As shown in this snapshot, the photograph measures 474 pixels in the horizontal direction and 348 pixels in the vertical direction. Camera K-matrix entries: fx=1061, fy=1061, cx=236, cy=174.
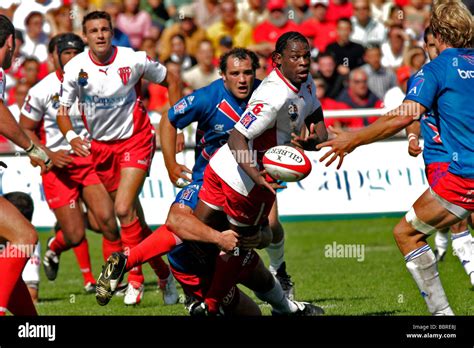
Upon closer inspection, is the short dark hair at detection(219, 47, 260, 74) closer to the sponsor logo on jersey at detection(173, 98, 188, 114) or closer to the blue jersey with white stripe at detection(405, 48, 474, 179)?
the sponsor logo on jersey at detection(173, 98, 188, 114)

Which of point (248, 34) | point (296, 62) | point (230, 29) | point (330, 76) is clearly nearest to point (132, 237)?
point (296, 62)

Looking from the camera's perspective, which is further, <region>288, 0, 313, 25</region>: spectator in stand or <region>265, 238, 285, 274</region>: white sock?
<region>288, 0, 313, 25</region>: spectator in stand

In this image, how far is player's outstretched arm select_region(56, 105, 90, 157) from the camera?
10555 millimetres

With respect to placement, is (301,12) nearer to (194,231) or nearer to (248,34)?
(248,34)

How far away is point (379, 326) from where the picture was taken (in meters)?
7.17

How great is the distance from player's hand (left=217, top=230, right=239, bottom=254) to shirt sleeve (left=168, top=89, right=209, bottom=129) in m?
1.38

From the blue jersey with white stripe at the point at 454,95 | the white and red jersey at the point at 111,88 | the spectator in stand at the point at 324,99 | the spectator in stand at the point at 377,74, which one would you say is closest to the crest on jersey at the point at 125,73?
the white and red jersey at the point at 111,88

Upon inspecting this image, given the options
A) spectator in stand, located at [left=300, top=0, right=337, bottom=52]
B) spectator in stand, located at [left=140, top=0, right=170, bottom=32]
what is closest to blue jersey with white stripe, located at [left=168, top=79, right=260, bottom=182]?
spectator in stand, located at [left=300, top=0, right=337, bottom=52]

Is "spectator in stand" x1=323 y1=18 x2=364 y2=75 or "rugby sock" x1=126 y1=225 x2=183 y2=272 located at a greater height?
"rugby sock" x1=126 y1=225 x2=183 y2=272

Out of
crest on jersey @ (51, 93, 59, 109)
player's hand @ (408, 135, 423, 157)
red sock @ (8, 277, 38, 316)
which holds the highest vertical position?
player's hand @ (408, 135, 423, 157)

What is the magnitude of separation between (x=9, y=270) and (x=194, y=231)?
1.55 meters

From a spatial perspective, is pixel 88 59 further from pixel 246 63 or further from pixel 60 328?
pixel 60 328

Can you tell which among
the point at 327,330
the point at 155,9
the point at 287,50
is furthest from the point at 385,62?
the point at 327,330

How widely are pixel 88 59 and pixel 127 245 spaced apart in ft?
6.56
